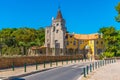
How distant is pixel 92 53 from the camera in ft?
317

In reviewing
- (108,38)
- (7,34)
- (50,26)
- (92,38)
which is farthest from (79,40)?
(7,34)

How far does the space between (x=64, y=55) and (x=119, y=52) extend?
71.3ft

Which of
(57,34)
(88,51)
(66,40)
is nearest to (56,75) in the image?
(57,34)

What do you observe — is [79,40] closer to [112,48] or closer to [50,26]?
[50,26]

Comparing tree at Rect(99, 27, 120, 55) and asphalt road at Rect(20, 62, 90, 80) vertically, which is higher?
tree at Rect(99, 27, 120, 55)

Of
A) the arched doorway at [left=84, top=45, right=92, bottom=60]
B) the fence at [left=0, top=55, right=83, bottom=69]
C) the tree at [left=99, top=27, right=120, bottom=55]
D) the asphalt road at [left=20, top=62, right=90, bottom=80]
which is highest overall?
the tree at [left=99, top=27, right=120, bottom=55]

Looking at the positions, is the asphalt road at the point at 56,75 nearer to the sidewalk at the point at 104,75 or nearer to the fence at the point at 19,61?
the sidewalk at the point at 104,75

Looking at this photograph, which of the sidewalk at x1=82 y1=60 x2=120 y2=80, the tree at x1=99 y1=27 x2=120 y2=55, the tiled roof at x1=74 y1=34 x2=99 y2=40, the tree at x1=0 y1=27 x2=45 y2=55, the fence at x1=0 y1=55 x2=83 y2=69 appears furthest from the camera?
the tiled roof at x1=74 y1=34 x2=99 y2=40

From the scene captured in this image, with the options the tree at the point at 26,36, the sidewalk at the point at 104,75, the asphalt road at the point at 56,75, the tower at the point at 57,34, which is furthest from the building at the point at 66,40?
the asphalt road at the point at 56,75

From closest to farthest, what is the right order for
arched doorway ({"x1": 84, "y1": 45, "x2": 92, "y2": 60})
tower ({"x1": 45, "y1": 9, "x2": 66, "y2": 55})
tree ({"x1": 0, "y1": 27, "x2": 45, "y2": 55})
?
tower ({"x1": 45, "y1": 9, "x2": 66, "y2": 55}) → arched doorway ({"x1": 84, "y1": 45, "x2": 92, "y2": 60}) → tree ({"x1": 0, "y1": 27, "x2": 45, "y2": 55})

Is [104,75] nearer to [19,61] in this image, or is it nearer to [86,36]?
[19,61]

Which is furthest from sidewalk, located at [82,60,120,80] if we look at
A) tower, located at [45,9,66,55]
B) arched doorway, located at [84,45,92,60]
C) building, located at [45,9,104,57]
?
tower, located at [45,9,66,55]

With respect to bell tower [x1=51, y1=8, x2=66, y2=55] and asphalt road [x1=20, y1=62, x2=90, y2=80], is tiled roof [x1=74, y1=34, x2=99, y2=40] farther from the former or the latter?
asphalt road [x1=20, y1=62, x2=90, y2=80]

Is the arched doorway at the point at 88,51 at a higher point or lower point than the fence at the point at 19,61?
higher
